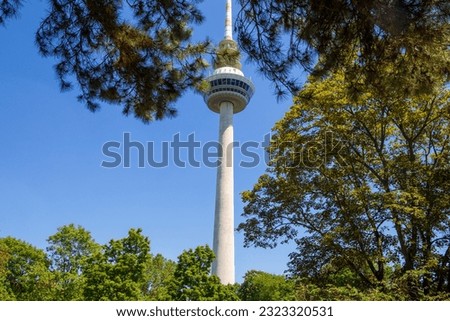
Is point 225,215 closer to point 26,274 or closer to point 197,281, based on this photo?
point 26,274

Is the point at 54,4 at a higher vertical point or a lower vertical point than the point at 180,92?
higher

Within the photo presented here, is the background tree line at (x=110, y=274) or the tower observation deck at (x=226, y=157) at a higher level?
the tower observation deck at (x=226, y=157)

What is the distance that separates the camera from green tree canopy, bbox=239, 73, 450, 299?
1558cm

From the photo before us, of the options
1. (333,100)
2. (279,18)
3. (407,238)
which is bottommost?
(407,238)

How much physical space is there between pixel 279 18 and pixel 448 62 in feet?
8.92

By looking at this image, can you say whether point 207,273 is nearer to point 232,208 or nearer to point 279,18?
point 279,18

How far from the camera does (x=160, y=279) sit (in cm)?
3766

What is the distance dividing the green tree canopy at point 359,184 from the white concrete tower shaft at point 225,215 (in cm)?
2295

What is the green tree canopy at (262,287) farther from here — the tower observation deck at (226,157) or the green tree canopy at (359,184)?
→ the green tree canopy at (359,184)

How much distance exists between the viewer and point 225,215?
42750 mm

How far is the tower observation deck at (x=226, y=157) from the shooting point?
4106 centimetres

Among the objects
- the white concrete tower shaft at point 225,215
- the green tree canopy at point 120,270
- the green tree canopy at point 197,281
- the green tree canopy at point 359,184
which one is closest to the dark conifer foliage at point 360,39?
the green tree canopy at point 359,184
